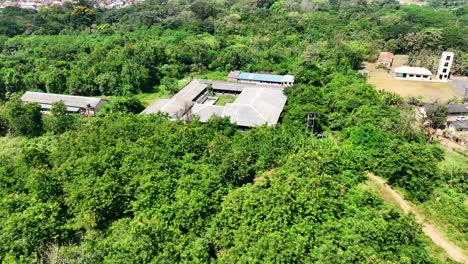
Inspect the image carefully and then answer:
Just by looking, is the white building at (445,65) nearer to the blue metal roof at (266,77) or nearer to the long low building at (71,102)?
the blue metal roof at (266,77)

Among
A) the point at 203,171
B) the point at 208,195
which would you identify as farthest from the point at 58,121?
the point at 208,195

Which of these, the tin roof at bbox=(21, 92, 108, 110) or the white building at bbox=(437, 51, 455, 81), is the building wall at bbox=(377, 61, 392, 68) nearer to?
the white building at bbox=(437, 51, 455, 81)

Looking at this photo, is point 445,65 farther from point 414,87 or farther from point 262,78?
point 262,78

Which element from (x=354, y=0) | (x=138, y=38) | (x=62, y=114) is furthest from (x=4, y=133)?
(x=354, y=0)

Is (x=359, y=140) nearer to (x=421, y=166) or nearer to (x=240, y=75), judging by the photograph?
(x=421, y=166)

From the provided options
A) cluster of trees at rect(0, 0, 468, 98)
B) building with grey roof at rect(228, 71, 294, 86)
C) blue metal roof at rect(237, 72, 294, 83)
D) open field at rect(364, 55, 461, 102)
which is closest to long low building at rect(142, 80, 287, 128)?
building with grey roof at rect(228, 71, 294, 86)
